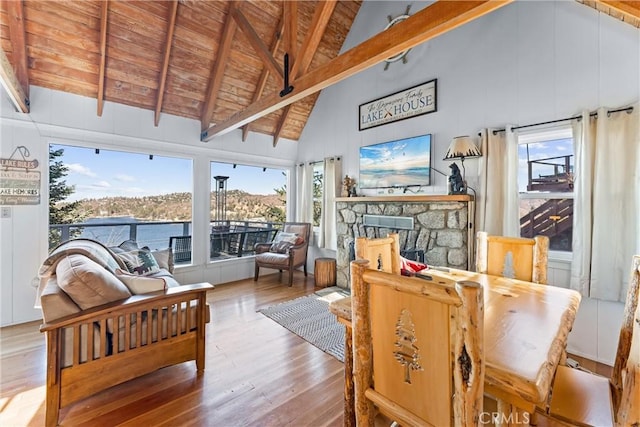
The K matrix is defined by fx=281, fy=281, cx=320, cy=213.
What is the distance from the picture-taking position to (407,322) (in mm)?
942

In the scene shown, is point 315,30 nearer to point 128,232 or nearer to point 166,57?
point 166,57

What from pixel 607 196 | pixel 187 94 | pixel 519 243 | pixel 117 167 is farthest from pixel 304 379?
pixel 117 167

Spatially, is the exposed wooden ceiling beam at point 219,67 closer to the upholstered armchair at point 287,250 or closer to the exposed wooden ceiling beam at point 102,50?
the exposed wooden ceiling beam at point 102,50

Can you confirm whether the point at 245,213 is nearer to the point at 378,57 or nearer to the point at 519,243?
the point at 378,57

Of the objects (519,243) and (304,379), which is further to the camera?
(304,379)

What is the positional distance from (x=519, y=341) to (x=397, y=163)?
3.25 m

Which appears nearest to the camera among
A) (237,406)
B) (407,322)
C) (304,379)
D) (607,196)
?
(407,322)

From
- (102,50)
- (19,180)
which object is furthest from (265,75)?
(19,180)

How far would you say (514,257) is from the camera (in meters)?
2.07

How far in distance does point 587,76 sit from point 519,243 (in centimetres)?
186

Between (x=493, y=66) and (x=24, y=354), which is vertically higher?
(x=493, y=66)

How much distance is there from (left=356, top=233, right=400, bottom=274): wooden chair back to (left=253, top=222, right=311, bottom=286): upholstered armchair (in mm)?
2843

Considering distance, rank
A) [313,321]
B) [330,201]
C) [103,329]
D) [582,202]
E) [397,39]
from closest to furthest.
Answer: [103,329] < [397,39] < [582,202] < [313,321] < [330,201]

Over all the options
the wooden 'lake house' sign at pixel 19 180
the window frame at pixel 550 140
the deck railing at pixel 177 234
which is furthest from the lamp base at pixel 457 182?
the wooden 'lake house' sign at pixel 19 180
